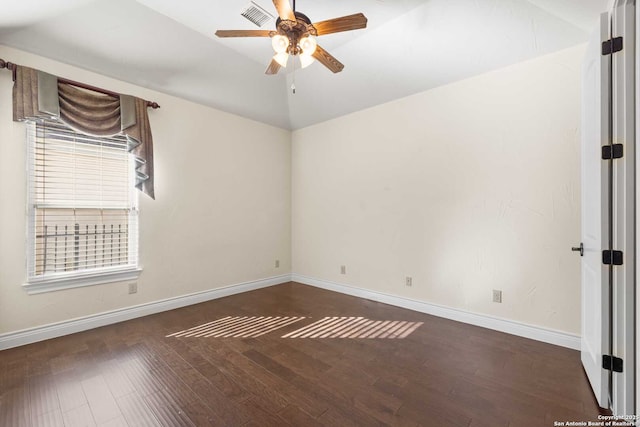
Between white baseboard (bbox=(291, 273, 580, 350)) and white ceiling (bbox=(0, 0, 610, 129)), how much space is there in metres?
2.59

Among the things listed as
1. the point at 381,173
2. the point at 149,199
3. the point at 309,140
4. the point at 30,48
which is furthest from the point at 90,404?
the point at 309,140

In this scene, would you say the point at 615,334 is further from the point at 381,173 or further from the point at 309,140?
the point at 309,140

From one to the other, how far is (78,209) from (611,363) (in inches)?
174

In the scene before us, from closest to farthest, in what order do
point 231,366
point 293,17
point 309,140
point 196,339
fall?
point 293,17, point 231,366, point 196,339, point 309,140

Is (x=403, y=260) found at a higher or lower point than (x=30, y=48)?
lower

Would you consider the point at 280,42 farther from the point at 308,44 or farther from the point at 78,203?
the point at 78,203

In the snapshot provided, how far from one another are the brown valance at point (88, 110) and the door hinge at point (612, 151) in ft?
12.9

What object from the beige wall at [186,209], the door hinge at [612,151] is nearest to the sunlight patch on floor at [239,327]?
the beige wall at [186,209]

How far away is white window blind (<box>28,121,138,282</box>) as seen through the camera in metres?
2.56

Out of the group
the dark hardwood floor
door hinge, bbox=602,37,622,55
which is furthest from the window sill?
door hinge, bbox=602,37,622,55

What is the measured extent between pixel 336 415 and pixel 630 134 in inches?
89.8

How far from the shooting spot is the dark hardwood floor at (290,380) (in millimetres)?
1613

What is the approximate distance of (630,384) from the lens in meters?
1.48

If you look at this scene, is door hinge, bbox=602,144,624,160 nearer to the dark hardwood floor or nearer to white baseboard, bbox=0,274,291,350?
the dark hardwood floor
